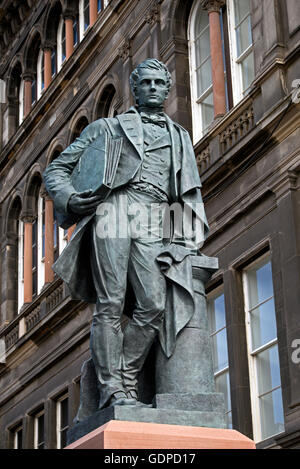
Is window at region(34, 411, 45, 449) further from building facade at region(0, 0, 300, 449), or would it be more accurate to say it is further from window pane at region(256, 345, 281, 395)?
window pane at region(256, 345, 281, 395)

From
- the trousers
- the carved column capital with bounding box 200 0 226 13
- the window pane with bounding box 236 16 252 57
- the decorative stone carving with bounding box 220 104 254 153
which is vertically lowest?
the trousers

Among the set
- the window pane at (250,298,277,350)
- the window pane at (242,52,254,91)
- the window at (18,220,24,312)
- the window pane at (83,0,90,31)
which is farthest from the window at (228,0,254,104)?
the window at (18,220,24,312)

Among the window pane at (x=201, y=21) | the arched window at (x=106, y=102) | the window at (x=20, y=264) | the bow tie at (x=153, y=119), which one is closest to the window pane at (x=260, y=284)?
the window pane at (x=201, y=21)

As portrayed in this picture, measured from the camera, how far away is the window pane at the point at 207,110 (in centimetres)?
2166

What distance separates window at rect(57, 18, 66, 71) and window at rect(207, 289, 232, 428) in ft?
45.7

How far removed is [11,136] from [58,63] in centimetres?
366

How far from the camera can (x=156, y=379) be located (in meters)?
7.67

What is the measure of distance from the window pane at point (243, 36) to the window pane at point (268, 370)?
6255 millimetres

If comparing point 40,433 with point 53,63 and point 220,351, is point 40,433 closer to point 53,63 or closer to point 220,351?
point 220,351

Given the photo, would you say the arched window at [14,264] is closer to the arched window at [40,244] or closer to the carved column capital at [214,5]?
the arched window at [40,244]

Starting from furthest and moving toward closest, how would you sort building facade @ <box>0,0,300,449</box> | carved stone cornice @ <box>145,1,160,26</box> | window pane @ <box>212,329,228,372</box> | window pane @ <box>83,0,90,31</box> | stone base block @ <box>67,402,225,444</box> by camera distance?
1. window pane @ <box>83,0,90,31</box>
2. carved stone cornice @ <box>145,1,160,26</box>
3. window pane @ <box>212,329,228,372</box>
4. building facade @ <box>0,0,300,449</box>
5. stone base block @ <box>67,402,225,444</box>

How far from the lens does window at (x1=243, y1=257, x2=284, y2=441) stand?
55.8 feet

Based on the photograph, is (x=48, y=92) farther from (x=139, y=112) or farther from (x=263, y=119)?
(x=139, y=112)
